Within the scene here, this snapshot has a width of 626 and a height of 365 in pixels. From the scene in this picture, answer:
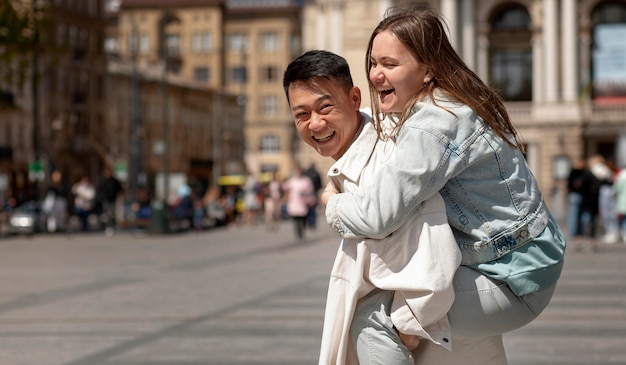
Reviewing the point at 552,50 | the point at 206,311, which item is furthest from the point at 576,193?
the point at 552,50

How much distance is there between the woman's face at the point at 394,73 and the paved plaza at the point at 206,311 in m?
5.19

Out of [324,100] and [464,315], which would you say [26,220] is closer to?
[324,100]

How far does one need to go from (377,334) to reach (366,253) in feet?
0.79

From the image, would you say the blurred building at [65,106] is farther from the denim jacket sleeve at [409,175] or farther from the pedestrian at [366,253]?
the denim jacket sleeve at [409,175]

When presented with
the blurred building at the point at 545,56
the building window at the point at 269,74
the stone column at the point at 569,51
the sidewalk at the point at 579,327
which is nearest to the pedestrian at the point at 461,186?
the sidewalk at the point at 579,327

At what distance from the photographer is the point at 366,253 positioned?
3832 mm

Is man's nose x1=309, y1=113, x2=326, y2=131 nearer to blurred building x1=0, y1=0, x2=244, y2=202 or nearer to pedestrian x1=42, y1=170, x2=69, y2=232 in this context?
pedestrian x1=42, y1=170, x2=69, y2=232

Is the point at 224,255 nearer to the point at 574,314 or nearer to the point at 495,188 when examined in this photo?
the point at 574,314

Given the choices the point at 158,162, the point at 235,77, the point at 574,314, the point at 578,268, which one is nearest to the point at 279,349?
the point at 574,314

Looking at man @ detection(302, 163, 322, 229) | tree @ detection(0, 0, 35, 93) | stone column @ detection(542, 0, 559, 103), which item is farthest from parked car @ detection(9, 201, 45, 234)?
stone column @ detection(542, 0, 559, 103)

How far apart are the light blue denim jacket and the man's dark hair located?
0.29 metres

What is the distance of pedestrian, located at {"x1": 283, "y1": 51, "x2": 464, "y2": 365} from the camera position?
148 inches

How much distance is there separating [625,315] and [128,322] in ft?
14.5

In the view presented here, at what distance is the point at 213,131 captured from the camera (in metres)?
108
